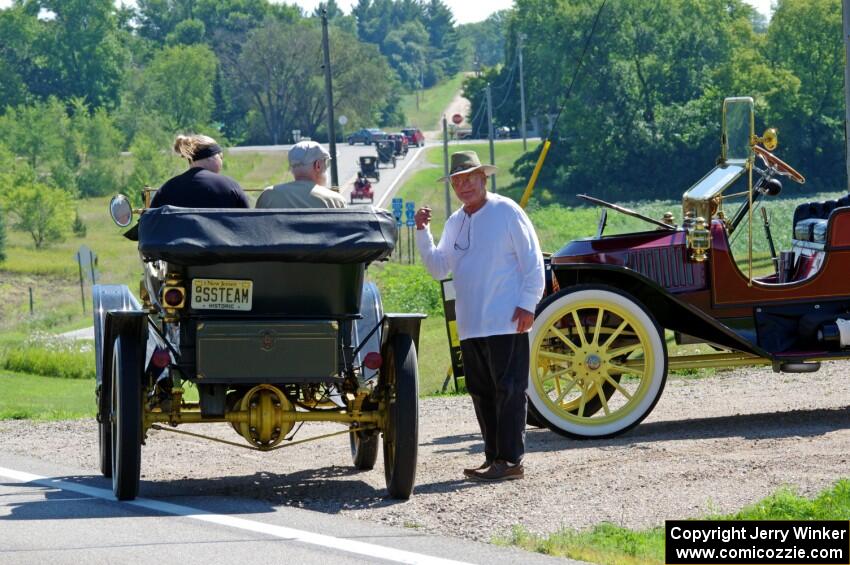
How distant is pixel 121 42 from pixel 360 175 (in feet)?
284

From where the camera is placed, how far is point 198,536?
739 centimetres

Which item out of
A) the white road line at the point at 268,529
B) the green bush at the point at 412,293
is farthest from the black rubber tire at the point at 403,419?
the green bush at the point at 412,293

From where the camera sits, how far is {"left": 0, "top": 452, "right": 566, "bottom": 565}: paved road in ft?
22.4

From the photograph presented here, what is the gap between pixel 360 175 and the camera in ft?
298

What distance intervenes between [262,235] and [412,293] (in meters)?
41.4

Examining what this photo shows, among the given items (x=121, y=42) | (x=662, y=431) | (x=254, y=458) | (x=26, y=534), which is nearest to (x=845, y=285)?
(x=662, y=431)

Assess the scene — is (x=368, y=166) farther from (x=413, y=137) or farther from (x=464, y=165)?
(x=464, y=165)

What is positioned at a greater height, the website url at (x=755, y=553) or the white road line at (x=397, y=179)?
the white road line at (x=397, y=179)

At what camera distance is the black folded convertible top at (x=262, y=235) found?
8.16m

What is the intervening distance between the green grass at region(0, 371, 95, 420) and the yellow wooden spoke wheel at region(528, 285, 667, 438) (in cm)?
676

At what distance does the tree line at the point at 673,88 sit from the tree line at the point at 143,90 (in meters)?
26.4

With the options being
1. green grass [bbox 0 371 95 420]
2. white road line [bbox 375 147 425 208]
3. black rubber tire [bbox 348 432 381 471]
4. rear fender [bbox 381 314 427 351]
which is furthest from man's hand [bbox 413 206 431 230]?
white road line [bbox 375 147 425 208]

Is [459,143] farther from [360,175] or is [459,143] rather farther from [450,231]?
[450,231]

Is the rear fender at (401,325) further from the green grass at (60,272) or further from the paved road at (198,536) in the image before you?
the green grass at (60,272)
